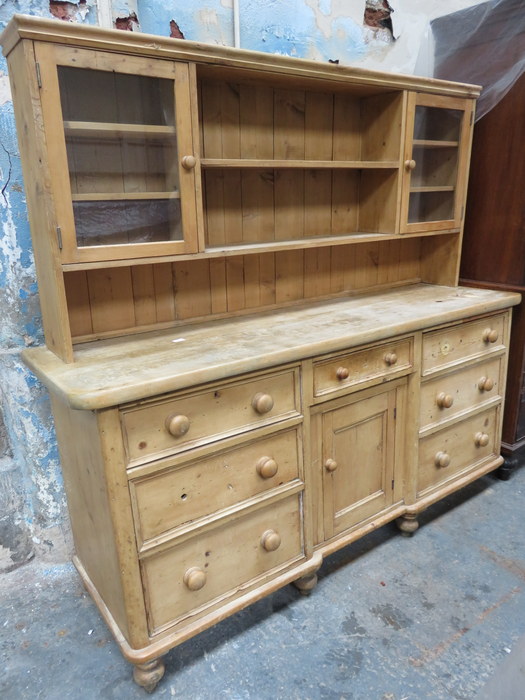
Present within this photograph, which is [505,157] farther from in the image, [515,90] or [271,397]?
[271,397]

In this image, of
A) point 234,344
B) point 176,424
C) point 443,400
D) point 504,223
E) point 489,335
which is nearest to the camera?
point 176,424

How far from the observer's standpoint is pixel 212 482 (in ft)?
4.75

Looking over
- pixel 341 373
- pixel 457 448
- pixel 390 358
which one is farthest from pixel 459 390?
pixel 341 373

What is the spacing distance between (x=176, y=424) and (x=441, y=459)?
1197 millimetres

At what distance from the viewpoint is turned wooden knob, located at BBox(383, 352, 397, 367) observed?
5.84ft

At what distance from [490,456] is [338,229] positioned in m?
1.19

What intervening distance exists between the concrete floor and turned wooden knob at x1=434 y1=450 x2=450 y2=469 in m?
0.28

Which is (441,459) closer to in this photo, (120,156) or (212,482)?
(212,482)

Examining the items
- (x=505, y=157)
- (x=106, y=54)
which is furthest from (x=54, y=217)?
(x=505, y=157)

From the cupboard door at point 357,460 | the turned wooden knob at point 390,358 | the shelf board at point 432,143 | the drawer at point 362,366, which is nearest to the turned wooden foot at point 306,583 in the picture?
the cupboard door at point 357,460

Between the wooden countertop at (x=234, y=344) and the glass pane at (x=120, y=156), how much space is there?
0.33 metres

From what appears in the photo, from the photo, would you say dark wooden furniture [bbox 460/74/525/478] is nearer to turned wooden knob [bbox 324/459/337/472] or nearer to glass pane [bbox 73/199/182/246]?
turned wooden knob [bbox 324/459/337/472]

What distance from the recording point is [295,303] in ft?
6.75

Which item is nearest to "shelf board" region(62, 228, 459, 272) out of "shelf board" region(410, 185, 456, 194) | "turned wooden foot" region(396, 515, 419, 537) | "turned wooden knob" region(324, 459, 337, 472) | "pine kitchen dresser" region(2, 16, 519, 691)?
"pine kitchen dresser" region(2, 16, 519, 691)
